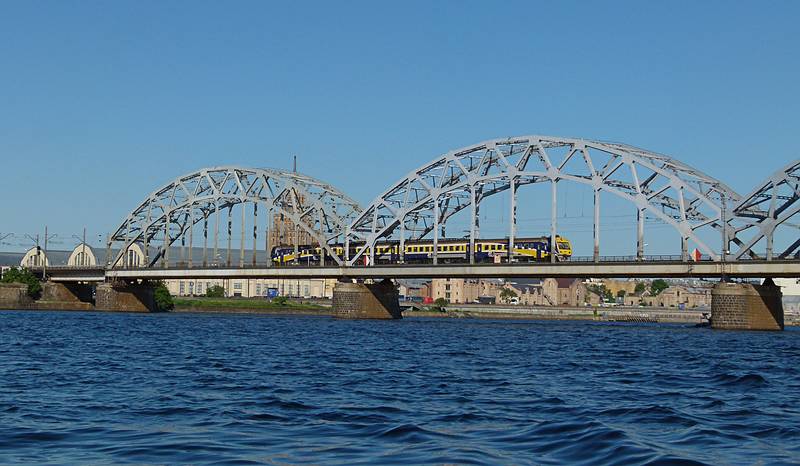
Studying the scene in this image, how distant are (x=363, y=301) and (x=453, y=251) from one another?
36.8 feet

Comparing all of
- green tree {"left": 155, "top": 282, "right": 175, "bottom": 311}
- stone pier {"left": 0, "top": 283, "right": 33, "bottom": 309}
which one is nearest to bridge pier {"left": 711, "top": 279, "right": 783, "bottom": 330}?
green tree {"left": 155, "top": 282, "right": 175, "bottom": 311}

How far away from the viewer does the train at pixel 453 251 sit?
11056cm

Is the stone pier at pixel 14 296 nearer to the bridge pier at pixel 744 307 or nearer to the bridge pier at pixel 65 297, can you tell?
the bridge pier at pixel 65 297

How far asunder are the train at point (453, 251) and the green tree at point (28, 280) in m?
34.7

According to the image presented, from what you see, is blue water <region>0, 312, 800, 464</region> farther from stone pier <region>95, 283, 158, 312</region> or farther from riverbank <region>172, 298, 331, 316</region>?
riverbank <region>172, 298, 331, 316</region>

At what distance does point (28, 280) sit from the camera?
144 m

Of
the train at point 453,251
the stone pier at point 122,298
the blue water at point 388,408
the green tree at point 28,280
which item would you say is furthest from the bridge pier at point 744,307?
the green tree at point 28,280

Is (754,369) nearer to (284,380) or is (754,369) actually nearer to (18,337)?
(284,380)

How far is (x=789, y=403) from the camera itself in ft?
93.7

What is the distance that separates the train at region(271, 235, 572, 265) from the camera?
363ft

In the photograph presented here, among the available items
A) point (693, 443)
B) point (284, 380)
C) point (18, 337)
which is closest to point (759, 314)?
point (18, 337)

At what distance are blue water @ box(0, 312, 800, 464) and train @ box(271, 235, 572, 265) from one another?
210 ft

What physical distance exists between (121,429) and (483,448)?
7356mm

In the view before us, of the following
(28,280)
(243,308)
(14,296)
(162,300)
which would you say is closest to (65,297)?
(28,280)
